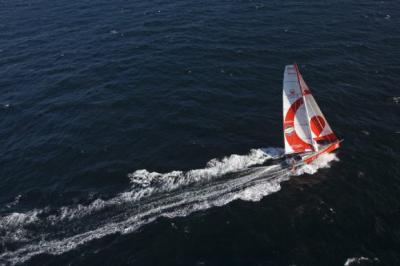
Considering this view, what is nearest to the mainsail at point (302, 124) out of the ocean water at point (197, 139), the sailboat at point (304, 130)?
the sailboat at point (304, 130)

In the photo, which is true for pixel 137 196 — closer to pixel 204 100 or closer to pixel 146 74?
pixel 204 100

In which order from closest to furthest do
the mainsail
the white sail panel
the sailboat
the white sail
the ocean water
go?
the ocean water → the white sail → the mainsail → the sailboat → the white sail panel

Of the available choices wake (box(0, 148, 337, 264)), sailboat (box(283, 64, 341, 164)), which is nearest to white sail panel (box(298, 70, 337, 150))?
sailboat (box(283, 64, 341, 164))

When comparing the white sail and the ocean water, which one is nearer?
the ocean water

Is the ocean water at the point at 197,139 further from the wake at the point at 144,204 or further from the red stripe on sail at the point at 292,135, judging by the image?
the red stripe on sail at the point at 292,135

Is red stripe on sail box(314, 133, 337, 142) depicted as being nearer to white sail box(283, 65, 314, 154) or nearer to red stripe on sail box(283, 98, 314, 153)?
white sail box(283, 65, 314, 154)

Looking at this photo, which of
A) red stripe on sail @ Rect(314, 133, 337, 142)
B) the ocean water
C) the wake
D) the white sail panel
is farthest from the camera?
red stripe on sail @ Rect(314, 133, 337, 142)

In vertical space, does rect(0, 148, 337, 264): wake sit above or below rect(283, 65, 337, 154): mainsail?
below

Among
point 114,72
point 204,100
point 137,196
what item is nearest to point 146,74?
point 114,72
